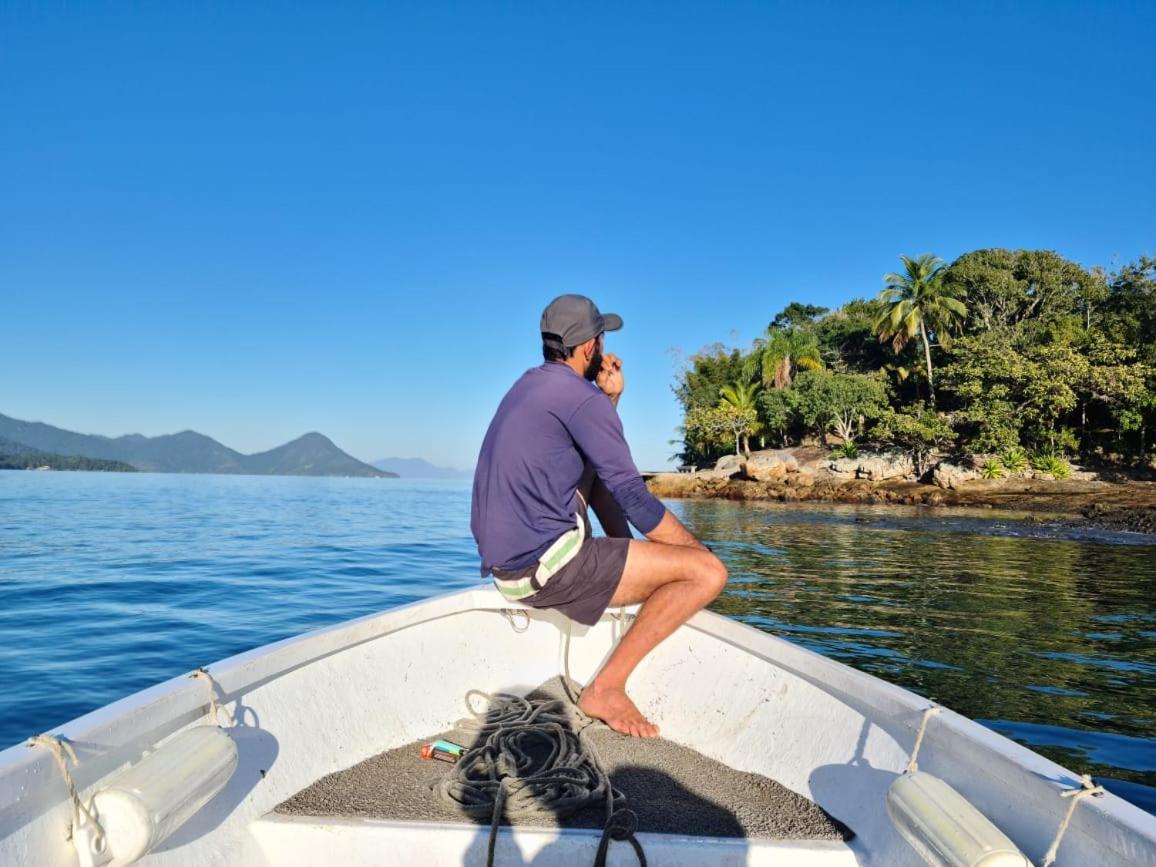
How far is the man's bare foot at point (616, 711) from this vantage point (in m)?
2.90

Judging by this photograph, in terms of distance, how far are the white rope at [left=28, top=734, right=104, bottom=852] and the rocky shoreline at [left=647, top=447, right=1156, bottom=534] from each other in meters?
23.3

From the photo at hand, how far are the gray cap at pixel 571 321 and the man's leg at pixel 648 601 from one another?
83 centimetres

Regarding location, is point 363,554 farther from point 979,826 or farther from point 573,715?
point 979,826

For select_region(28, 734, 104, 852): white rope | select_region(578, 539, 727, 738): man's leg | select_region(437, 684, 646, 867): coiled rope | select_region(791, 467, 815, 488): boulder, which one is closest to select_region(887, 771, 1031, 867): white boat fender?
select_region(437, 684, 646, 867): coiled rope

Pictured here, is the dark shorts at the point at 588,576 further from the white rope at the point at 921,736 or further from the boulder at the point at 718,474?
the boulder at the point at 718,474

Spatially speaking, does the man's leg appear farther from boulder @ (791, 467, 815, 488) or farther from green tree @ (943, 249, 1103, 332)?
green tree @ (943, 249, 1103, 332)

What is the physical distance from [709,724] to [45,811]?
2.21 metres

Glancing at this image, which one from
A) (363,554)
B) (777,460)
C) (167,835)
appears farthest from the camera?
(777,460)

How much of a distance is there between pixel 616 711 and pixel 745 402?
42625 mm

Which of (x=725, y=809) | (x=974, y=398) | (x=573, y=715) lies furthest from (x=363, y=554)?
(x=974, y=398)

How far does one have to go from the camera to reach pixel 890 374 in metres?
41.6

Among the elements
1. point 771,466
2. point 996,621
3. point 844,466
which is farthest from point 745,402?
point 996,621

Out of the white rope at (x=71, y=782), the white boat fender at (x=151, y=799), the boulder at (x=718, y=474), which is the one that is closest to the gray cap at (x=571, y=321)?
the white boat fender at (x=151, y=799)

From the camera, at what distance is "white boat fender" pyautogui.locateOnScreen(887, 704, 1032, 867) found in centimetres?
135
